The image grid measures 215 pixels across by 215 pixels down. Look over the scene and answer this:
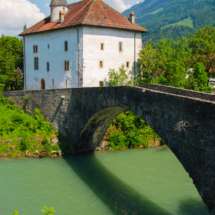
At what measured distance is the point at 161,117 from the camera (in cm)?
939

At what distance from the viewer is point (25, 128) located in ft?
64.1

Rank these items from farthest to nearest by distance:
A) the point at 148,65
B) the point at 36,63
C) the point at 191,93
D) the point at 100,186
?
the point at 36,63 → the point at 148,65 → the point at 100,186 → the point at 191,93

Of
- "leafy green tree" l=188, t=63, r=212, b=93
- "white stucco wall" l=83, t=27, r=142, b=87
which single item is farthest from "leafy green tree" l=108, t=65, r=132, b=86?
"leafy green tree" l=188, t=63, r=212, b=93

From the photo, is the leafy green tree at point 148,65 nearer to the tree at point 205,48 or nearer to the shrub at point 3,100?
the tree at point 205,48

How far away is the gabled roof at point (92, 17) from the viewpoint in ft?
78.5

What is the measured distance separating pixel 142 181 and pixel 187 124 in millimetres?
7127

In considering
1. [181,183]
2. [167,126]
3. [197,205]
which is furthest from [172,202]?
[167,126]

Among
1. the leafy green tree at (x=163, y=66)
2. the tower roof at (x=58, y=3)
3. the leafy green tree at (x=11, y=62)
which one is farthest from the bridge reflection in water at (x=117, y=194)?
the leafy green tree at (x=11, y=62)

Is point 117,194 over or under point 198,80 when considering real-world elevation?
under

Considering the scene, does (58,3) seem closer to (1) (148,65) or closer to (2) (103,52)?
(2) (103,52)

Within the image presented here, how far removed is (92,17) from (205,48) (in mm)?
12429

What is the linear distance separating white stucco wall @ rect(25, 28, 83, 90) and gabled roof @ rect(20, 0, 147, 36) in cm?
69

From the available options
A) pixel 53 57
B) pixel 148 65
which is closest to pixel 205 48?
pixel 148 65

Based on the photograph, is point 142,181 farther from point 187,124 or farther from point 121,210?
point 187,124
